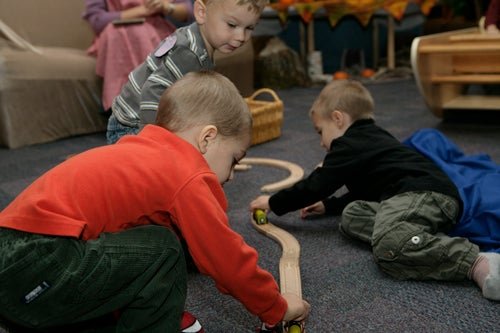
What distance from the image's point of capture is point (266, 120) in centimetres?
207

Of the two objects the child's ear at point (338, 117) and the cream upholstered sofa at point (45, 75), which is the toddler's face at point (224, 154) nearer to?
the child's ear at point (338, 117)

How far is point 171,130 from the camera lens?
2.50 feet

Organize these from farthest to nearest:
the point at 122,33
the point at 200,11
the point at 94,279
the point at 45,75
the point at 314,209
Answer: the point at 45,75 → the point at 122,33 → the point at 314,209 → the point at 200,11 → the point at 94,279

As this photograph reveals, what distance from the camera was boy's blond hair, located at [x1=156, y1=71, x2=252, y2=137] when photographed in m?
0.75

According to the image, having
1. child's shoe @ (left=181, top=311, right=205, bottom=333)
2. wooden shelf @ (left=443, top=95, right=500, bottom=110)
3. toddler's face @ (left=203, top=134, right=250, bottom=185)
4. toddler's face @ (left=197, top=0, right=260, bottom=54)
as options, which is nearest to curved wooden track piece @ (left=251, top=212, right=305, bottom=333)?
child's shoe @ (left=181, top=311, right=205, bottom=333)

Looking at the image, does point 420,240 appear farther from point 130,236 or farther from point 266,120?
point 266,120

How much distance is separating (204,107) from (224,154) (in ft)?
0.24

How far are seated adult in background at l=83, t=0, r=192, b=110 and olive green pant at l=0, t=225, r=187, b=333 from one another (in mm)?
1526

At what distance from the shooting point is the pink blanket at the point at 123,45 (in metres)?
2.13

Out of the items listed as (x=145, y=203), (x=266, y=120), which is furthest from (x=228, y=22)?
(x=266, y=120)

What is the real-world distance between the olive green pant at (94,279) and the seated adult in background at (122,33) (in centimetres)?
153

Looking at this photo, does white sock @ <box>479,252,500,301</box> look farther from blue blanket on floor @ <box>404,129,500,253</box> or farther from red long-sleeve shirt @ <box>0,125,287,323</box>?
red long-sleeve shirt @ <box>0,125,287,323</box>

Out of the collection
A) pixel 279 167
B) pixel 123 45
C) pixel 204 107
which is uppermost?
pixel 204 107

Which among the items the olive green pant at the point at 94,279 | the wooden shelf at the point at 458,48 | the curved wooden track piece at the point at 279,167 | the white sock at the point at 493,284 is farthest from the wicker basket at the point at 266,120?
the olive green pant at the point at 94,279
